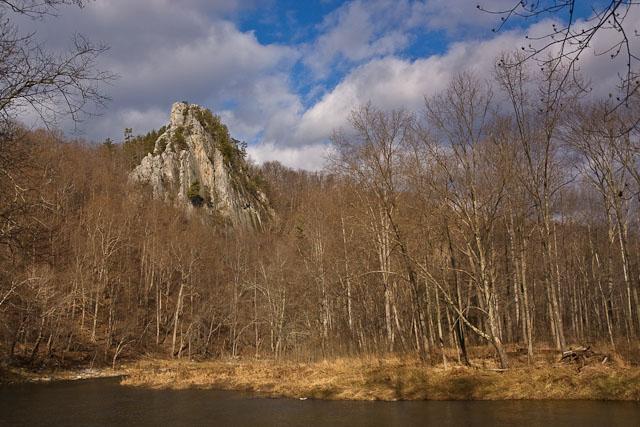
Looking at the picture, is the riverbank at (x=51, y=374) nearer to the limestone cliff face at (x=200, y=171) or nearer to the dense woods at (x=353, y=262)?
the dense woods at (x=353, y=262)

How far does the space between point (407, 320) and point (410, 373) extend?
12483 millimetres

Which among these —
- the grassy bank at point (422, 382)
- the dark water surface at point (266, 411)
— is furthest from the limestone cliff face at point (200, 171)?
the dark water surface at point (266, 411)

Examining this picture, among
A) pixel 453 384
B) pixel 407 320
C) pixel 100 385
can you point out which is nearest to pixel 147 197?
pixel 100 385

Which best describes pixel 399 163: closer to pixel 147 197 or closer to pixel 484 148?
pixel 484 148

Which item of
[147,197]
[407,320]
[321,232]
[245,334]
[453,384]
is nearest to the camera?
[453,384]

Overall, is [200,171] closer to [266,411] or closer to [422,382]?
[266,411]

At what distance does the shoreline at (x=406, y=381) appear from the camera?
51.8 ft

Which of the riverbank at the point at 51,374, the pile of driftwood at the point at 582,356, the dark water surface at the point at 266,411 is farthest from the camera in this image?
the riverbank at the point at 51,374

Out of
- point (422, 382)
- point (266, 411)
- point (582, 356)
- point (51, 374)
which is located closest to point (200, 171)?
point (51, 374)

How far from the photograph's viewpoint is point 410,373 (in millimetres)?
19641

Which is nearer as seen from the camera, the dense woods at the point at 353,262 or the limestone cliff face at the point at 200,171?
the dense woods at the point at 353,262

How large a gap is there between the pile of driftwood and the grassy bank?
67 cm

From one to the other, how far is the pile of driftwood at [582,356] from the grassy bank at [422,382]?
2.19 ft

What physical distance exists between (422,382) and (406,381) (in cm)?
62
